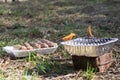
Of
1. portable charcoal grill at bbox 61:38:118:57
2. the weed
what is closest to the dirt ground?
the weed

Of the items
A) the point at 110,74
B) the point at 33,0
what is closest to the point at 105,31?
the point at 110,74

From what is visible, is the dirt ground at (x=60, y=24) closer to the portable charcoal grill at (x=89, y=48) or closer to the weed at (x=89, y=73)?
the weed at (x=89, y=73)

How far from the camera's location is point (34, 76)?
4.54 m

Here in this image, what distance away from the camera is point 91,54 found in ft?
15.2

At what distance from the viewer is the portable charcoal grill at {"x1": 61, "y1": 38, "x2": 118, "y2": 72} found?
462 centimetres

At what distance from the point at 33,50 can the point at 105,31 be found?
2.56 metres

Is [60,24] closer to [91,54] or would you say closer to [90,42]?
[90,42]

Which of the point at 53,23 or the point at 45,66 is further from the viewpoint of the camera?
the point at 53,23

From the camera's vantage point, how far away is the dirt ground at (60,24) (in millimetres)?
4980

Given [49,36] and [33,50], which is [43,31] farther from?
[33,50]

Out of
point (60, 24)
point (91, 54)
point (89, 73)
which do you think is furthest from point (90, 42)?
point (60, 24)

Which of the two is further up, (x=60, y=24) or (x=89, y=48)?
(x=89, y=48)

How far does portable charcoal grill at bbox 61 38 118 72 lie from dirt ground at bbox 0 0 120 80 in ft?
0.35

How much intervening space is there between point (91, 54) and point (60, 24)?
167 inches
